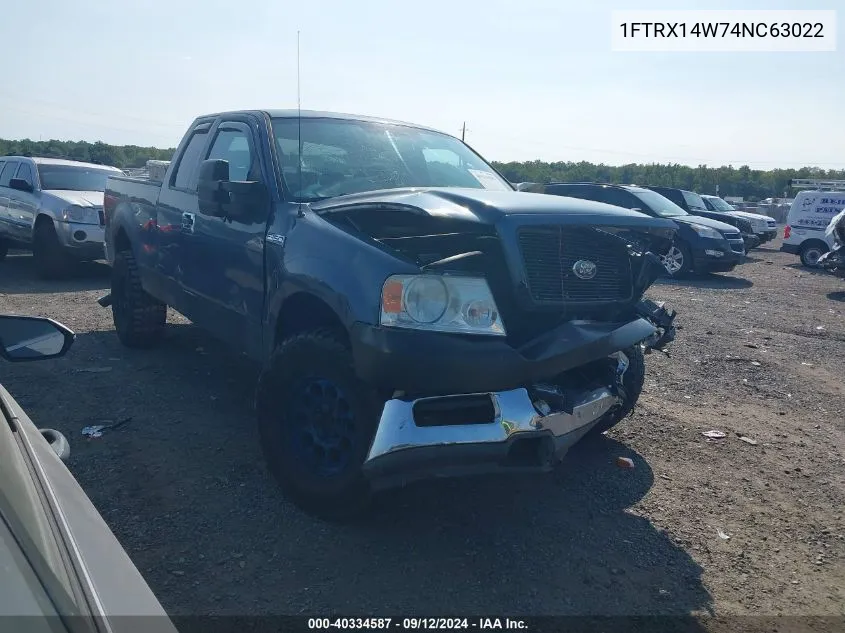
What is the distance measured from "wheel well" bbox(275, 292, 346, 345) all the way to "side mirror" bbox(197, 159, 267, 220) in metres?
0.69

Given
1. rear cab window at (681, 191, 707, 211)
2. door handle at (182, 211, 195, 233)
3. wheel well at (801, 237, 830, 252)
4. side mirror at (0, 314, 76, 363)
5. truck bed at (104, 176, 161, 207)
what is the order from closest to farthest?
side mirror at (0, 314, 76, 363)
door handle at (182, 211, 195, 233)
truck bed at (104, 176, 161, 207)
wheel well at (801, 237, 830, 252)
rear cab window at (681, 191, 707, 211)

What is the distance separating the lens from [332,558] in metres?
3.31

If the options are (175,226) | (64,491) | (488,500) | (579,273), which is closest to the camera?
(64,491)

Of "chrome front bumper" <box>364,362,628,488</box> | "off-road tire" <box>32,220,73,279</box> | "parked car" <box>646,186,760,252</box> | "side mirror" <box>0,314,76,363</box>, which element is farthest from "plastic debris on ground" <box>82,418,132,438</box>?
"parked car" <box>646,186,760,252</box>

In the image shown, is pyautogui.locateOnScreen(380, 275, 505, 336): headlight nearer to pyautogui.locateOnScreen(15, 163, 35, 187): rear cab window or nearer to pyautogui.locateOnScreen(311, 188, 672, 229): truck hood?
pyautogui.locateOnScreen(311, 188, 672, 229): truck hood

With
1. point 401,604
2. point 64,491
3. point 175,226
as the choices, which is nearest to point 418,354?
point 401,604

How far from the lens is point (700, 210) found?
17750 millimetres

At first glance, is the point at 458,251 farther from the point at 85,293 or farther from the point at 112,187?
the point at 85,293

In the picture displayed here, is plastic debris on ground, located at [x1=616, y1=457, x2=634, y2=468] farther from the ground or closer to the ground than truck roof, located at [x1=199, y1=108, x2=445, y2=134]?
closer to the ground

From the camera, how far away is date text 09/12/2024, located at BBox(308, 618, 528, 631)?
2854mm

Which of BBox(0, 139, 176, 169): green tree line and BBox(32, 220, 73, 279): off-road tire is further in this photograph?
BBox(0, 139, 176, 169): green tree line

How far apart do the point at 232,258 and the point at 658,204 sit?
12.0 m

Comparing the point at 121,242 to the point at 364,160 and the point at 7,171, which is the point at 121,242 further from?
the point at 7,171

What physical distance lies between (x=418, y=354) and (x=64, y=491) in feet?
5.52
